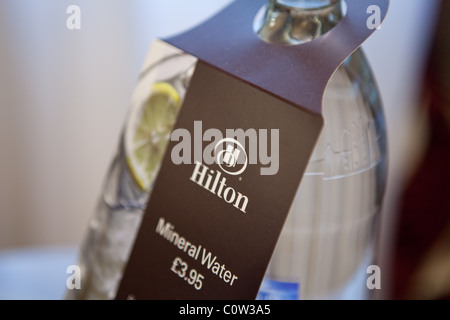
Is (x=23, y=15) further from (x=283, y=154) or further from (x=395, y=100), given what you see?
(x=283, y=154)

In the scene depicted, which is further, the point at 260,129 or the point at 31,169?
the point at 31,169

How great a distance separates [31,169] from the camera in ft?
3.66

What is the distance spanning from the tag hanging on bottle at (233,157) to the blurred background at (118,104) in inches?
18.1

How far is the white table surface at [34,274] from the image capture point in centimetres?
69

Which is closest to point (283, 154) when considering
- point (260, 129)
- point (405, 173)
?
point (260, 129)

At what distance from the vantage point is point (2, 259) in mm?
769

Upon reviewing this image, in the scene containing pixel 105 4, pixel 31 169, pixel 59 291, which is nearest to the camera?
pixel 59 291

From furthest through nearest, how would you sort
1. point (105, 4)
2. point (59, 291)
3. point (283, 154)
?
point (105, 4) < point (59, 291) < point (283, 154)

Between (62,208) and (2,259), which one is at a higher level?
(2,259)

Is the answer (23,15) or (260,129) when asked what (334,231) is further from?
(23,15)

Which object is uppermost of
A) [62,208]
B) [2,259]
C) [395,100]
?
[395,100]
